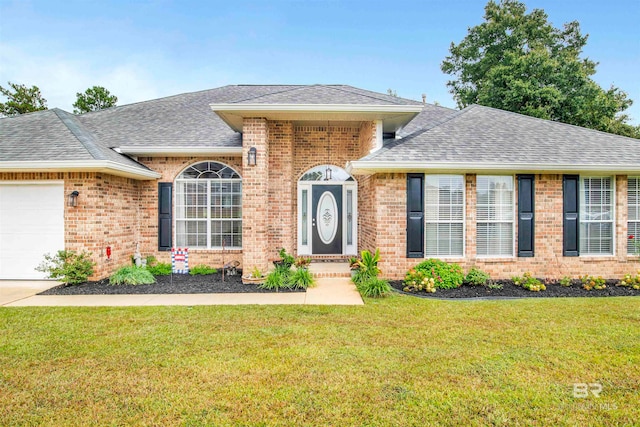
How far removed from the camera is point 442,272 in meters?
7.52

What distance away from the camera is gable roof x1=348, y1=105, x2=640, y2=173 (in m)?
7.67

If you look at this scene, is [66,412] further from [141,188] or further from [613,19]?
[613,19]

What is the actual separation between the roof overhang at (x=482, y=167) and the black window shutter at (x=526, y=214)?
30 cm

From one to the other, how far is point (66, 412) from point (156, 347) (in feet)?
4.47

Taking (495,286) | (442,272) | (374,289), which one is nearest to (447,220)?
(442,272)

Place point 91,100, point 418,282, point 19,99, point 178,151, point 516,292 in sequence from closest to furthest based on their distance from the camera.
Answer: point 516,292 → point 418,282 → point 178,151 → point 19,99 → point 91,100

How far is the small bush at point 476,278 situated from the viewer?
7598 mm

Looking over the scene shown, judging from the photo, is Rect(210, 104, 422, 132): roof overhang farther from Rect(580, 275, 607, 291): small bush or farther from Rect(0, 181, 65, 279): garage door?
Rect(580, 275, 607, 291): small bush

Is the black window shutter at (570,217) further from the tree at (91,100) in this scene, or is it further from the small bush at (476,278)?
the tree at (91,100)

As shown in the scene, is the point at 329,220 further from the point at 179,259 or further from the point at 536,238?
the point at 536,238

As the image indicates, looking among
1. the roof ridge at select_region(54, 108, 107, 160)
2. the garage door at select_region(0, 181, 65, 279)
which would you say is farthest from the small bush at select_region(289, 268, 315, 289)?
the garage door at select_region(0, 181, 65, 279)

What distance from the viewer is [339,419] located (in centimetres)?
284

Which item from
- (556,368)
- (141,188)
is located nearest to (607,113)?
(556,368)

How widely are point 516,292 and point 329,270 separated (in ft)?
13.8
